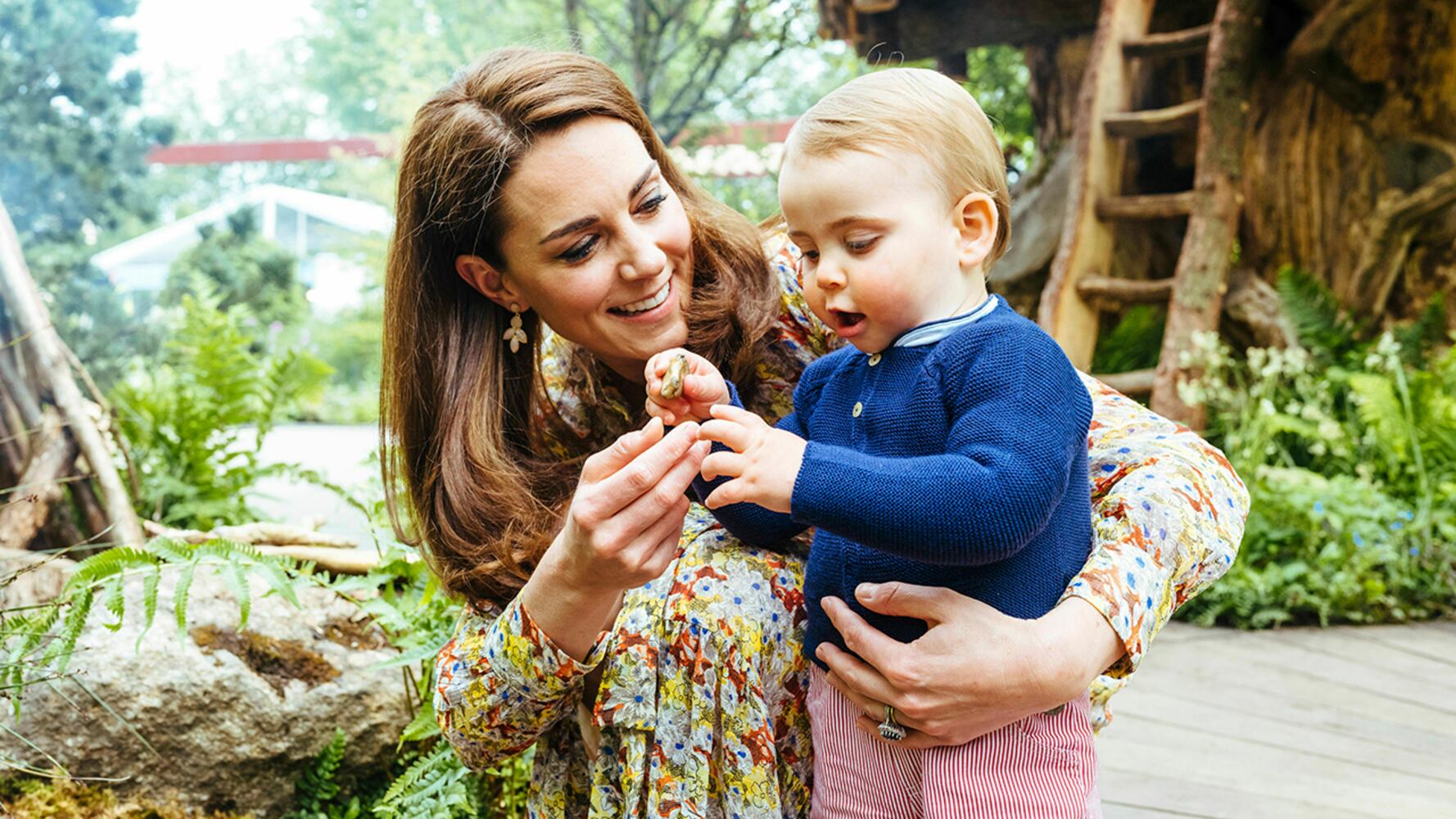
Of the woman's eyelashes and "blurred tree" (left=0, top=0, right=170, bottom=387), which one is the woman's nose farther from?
"blurred tree" (left=0, top=0, right=170, bottom=387)

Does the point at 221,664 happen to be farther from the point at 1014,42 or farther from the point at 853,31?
the point at 1014,42

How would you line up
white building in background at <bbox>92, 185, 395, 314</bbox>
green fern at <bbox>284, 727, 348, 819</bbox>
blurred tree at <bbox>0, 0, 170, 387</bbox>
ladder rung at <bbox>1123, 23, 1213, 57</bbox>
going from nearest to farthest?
green fern at <bbox>284, 727, 348, 819</bbox> → ladder rung at <bbox>1123, 23, 1213, 57</bbox> → blurred tree at <bbox>0, 0, 170, 387</bbox> → white building in background at <bbox>92, 185, 395, 314</bbox>

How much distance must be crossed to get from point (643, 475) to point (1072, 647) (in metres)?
0.51

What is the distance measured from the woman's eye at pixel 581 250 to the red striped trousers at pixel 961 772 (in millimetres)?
660

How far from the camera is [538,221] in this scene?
5.49 feet

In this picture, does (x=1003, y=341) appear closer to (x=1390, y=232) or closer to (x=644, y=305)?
(x=644, y=305)

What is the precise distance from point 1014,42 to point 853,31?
86 cm

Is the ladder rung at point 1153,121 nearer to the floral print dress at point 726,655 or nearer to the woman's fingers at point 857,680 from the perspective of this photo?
the floral print dress at point 726,655

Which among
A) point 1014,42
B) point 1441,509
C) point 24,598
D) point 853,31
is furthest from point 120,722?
point 1014,42

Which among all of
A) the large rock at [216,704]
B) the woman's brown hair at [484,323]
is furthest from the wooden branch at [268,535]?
the woman's brown hair at [484,323]

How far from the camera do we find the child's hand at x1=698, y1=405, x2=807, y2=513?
3.85ft

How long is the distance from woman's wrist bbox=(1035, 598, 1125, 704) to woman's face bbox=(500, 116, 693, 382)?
27.4 inches

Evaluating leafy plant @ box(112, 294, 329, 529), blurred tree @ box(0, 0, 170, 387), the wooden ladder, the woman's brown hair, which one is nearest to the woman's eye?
the woman's brown hair

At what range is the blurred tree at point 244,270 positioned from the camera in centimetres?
1091
